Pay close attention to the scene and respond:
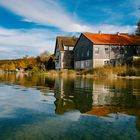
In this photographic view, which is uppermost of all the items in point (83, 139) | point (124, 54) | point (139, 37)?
point (139, 37)

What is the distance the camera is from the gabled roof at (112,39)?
4816cm

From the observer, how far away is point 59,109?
920 centimetres

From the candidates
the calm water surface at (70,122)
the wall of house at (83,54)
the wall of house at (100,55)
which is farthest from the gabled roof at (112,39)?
the calm water surface at (70,122)

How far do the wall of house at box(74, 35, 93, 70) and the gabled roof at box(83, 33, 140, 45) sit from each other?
3.46 feet

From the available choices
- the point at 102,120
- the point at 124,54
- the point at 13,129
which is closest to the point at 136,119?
the point at 102,120

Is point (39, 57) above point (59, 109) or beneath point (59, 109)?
above

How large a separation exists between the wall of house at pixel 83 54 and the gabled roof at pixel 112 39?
1.05m

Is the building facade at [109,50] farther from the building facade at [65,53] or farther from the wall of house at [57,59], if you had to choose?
the wall of house at [57,59]

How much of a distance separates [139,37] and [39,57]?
32.5m

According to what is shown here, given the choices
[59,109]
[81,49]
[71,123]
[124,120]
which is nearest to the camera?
[71,123]

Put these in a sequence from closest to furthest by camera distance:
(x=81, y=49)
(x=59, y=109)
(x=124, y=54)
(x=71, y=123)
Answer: (x=71, y=123) → (x=59, y=109) → (x=124, y=54) → (x=81, y=49)

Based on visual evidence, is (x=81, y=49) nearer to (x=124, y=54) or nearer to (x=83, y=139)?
(x=124, y=54)

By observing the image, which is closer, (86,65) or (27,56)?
(86,65)

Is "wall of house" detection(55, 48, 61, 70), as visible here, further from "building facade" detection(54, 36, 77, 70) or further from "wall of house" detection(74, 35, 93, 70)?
"wall of house" detection(74, 35, 93, 70)
